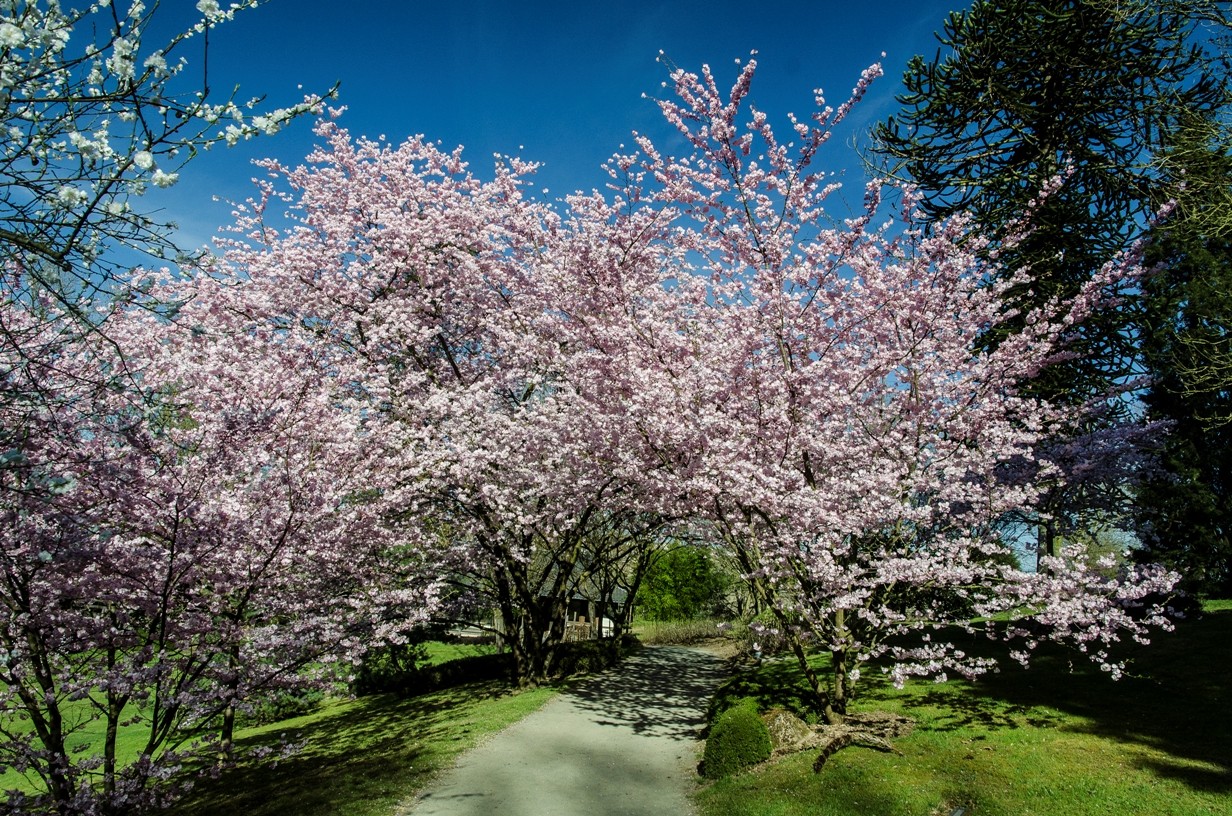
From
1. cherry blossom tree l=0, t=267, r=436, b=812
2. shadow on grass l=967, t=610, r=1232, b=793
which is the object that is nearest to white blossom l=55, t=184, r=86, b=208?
cherry blossom tree l=0, t=267, r=436, b=812

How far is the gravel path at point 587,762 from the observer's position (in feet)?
29.4

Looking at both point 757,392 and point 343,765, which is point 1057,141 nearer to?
point 757,392

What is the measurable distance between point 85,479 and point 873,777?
30.7 ft

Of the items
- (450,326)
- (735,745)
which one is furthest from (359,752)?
(450,326)

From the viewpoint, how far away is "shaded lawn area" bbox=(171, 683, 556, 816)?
9438mm

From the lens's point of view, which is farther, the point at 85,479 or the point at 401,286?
the point at 401,286

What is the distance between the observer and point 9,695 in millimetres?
7066

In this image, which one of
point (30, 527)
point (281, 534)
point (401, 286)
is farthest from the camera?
point (401, 286)

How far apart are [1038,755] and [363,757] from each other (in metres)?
9.93

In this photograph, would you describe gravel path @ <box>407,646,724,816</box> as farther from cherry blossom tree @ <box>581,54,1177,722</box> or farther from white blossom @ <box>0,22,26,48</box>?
white blossom @ <box>0,22,26,48</box>

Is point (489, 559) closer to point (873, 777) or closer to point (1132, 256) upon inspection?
point (873, 777)

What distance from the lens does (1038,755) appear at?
8.08 m

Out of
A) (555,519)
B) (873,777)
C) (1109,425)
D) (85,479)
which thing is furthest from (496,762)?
(1109,425)

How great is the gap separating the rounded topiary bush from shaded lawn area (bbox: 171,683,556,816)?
405 cm
